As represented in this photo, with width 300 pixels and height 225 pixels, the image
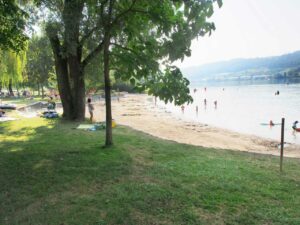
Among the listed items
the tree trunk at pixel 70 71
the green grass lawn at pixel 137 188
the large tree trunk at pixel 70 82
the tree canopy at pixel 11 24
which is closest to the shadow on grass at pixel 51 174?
the green grass lawn at pixel 137 188

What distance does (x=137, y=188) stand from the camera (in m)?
6.99

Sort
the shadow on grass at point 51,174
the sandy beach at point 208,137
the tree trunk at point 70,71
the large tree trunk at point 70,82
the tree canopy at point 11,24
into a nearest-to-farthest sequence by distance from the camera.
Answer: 1. the shadow on grass at point 51,174
2. the tree canopy at point 11,24
3. the tree trunk at point 70,71
4. the large tree trunk at point 70,82
5. the sandy beach at point 208,137

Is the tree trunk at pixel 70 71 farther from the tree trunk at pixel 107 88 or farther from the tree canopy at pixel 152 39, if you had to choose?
the tree trunk at pixel 107 88

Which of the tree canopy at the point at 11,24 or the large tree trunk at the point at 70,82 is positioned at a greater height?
the tree canopy at the point at 11,24

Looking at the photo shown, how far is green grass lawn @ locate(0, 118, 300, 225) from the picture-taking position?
5.66 meters

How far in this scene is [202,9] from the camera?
7.44 m

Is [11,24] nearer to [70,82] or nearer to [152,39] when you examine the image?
[152,39]

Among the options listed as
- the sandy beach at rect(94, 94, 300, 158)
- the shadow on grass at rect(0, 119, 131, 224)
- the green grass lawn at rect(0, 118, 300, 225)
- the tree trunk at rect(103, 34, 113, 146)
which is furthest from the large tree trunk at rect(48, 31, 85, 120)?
the green grass lawn at rect(0, 118, 300, 225)

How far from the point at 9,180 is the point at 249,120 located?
3629 cm

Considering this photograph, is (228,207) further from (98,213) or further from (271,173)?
(271,173)

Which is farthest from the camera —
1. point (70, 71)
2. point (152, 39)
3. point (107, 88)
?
point (70, 71)

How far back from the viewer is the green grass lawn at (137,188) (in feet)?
18.6

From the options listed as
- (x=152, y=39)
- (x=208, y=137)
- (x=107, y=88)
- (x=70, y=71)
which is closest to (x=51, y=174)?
(x=107, y=88)

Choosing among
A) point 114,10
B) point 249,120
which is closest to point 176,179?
point 114,10
